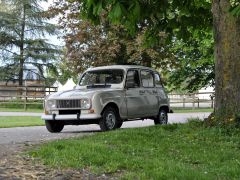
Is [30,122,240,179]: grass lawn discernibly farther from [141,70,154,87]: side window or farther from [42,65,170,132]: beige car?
[141,70,154,87]: side window

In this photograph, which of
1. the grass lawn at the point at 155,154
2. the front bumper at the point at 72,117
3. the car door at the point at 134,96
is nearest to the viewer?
the grass lawn at the point at 155,154

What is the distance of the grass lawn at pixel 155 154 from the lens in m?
7.39

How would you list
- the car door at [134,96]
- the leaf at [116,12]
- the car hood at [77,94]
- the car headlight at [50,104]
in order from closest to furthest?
the leaf at [116,12]
the car hood at [77,94]
the car headlight at [50,104]
the car door at [134,96]

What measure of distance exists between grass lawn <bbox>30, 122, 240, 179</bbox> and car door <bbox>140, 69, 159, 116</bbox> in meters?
5.03

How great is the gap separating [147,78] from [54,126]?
3.25 metres

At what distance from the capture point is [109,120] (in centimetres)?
1464

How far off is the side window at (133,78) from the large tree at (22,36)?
1570 inches

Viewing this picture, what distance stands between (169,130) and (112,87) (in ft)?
12.5

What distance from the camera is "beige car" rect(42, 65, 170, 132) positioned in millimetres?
14273

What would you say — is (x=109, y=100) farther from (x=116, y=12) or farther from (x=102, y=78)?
(x=116, y=12)

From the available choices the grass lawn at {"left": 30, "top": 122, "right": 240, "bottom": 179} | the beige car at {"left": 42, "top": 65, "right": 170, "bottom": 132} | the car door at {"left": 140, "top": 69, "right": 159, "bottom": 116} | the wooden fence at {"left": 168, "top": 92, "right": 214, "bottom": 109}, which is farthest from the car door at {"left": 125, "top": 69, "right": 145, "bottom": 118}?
the wooden fence at {"left": 168, "top": 92, "right": 214, "bottom": 109}

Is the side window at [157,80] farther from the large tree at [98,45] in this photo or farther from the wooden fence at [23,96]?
the wooden fence at [23,96]

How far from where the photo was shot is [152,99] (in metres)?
16.5

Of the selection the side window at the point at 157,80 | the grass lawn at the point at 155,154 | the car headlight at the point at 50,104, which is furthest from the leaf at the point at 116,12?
the side window at the point at 157,80
